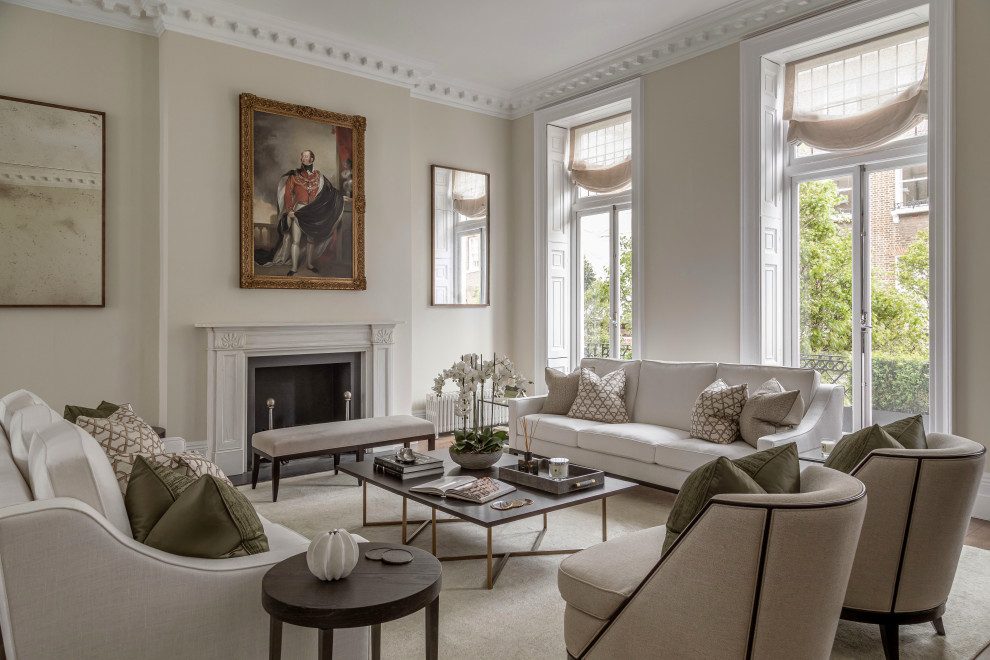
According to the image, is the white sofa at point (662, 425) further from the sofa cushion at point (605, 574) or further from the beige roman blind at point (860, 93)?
the sofa cushion at point (605, 574)

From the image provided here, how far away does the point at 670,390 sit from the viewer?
15.9 ft

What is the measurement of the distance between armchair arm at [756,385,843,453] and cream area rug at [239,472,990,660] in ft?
2.99

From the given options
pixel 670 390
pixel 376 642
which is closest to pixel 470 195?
pixel 670 390

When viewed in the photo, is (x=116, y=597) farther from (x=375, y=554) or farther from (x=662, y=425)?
(x=662, y=425)

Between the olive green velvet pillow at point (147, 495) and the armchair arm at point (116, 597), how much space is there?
170 millimetres

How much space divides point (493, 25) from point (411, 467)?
369 centimetres

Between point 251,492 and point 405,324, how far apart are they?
212cm

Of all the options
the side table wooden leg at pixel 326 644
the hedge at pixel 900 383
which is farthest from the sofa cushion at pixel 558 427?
the side table wooden leg at pixel 326 644

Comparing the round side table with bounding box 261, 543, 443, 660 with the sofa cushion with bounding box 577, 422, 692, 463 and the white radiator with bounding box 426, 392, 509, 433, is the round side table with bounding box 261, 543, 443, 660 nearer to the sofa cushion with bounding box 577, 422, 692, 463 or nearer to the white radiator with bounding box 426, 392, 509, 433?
the sofa cushion with bounding box 577, 422, 692, 463

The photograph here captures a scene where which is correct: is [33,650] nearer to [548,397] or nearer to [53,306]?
[53,306]

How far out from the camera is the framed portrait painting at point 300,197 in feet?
17.1

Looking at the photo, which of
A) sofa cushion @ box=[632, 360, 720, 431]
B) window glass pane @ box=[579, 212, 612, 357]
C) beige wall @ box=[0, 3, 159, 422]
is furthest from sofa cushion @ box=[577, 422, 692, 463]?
beige wall @ box=[0, 3, 159, 422]

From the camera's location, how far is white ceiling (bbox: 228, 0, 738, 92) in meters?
4.95

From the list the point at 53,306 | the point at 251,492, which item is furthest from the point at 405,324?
the point at 53,306
